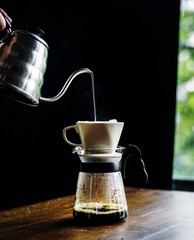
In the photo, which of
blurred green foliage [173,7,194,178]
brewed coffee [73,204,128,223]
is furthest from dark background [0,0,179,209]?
brewed coffee [73,204,128,223]

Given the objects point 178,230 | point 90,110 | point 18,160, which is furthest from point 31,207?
point 90,110

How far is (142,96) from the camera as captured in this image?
2242mm

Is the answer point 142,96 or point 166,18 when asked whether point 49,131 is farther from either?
point 166,18

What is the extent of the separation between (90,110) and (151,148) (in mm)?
496

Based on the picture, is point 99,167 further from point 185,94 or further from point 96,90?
point 185,94

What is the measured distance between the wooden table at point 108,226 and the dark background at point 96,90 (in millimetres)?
259

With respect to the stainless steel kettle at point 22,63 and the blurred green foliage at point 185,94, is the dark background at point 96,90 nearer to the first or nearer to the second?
the blurred green foliage at point 185,94

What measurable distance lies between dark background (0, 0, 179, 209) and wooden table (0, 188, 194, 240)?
259 mm

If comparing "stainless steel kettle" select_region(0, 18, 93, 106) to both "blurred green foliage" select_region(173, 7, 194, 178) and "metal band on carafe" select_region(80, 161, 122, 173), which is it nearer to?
"metal band on carafe" select_region(80, 161, 122, 173)

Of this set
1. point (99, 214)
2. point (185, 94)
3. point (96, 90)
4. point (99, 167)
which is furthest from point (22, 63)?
point (185, 94)

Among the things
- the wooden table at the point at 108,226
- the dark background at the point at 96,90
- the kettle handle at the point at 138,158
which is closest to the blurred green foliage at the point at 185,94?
the dark background at the point at 96,90

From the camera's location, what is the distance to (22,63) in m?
0.95

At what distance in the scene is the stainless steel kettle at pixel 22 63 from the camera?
3.07ft

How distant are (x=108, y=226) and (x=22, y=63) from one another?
0.53 meters
